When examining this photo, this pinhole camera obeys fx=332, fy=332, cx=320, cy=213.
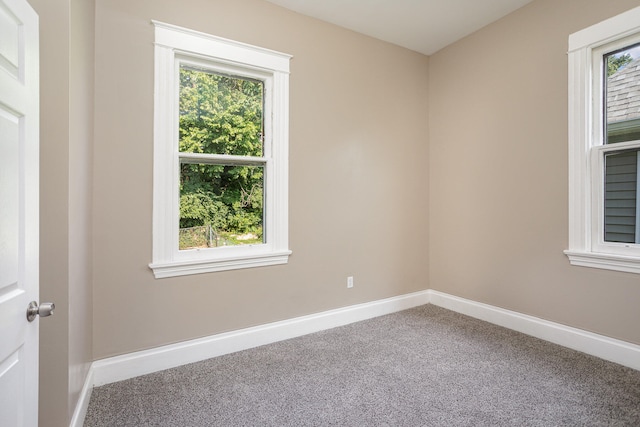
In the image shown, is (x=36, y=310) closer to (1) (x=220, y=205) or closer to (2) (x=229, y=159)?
(1) (x=220, y=205)

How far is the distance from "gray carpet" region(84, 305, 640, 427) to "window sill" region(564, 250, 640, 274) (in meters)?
0.70

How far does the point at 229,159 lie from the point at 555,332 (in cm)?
309

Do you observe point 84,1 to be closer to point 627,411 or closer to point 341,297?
point 341,297

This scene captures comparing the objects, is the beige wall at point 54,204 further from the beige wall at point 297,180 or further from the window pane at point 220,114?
the window pane at point 220,114

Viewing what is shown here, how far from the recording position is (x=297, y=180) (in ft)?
9.95

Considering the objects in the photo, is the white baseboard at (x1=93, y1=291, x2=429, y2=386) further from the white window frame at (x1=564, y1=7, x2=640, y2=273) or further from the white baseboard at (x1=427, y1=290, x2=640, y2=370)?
the white window frame at (x1=564, y1=7, x2=640, y2=273)

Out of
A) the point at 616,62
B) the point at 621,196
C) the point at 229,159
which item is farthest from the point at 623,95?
the point at 229,159

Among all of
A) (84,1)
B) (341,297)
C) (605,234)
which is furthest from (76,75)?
(605,234)

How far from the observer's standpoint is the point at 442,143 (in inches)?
150

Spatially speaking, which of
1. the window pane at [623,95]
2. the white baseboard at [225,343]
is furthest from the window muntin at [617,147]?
the white baseboard at [225,343]

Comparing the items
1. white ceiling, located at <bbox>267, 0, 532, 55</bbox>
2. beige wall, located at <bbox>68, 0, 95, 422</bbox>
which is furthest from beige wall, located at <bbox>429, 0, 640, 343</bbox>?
beige wall, located at <bbox>68, 0, 95, 422</bbox>

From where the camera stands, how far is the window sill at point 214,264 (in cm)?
243

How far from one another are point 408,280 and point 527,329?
122cm

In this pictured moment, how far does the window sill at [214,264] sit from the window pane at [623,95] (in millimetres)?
2772
